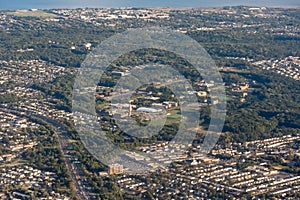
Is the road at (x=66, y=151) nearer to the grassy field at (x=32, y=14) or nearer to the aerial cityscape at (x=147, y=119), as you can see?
the aerial cityscape at (x=147, y=119)

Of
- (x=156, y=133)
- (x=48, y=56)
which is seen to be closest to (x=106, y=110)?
(x=156, y=133)

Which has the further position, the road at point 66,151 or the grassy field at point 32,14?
the grassy field at point 32,14

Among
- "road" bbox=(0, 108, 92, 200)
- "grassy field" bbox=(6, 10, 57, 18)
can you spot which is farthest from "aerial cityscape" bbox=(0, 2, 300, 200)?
"grassy field" bbox=(6, 10, 57, 18)

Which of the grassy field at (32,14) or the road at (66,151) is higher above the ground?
the grassy field at (32,14)

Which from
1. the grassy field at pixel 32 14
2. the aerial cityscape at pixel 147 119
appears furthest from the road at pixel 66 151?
the grassy field at pixel 32 14

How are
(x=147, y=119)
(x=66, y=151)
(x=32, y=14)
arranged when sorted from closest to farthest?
1. (x=66, y=151)
2. (x=147, y=119)
3. (x=32, y=14)

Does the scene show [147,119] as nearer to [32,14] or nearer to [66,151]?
[66,151]

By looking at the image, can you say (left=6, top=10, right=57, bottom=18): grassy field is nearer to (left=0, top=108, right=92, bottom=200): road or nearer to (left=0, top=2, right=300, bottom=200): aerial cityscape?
(left=0, top=2, right=300, bottom=200): aerial cityscape

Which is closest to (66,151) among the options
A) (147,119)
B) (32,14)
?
(147,119)

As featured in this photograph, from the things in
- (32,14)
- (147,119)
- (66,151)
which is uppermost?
(32,14)
